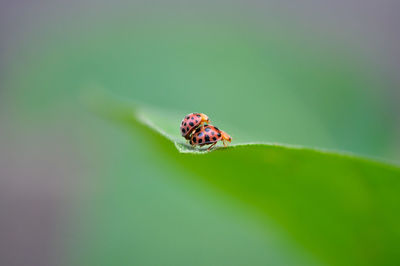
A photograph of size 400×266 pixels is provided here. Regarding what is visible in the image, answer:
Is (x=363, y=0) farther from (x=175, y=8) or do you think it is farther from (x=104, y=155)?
(x=104, y=155)

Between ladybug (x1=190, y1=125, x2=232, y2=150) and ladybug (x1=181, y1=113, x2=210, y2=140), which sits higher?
ladybug (x1=181, y1=113, x2=210, y2=140)

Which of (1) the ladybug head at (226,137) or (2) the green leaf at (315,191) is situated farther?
(1) the ladybug head at (226,137)

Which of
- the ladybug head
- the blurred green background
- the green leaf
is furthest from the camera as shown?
the blurred green background

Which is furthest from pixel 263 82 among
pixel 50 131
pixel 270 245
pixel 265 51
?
pixel 50 131

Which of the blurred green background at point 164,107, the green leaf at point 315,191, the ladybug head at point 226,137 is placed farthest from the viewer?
the blurred green background at point 164,107

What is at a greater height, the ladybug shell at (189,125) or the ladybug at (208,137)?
the ladybug shell at (189,125)

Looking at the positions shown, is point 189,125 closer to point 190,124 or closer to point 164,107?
point 190,124

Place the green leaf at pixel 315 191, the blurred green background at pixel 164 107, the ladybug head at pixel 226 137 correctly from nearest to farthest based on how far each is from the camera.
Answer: the green leaf at pixel 315 191 → the ladybug head at pixel 226 137 → the blurred green background at pixel 164 107
